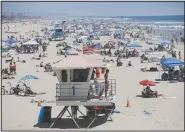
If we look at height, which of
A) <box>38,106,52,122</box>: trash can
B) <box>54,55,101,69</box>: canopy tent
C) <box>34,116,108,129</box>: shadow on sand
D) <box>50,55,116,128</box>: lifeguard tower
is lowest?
<box>34,116,108,129</box>: shadow on sand

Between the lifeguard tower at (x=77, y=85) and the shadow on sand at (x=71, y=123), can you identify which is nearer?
the lifeguard tower at (x=77, y=85)

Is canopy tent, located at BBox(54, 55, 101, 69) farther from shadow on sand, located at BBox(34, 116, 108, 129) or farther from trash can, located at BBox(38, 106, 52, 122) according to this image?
shadow on sand, located at BBox(34, 116, 108, 129)

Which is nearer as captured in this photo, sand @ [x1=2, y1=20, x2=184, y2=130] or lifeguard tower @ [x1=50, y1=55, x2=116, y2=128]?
lifeguard tower @ [x1=50, y1=55, x2=116, y2=128]

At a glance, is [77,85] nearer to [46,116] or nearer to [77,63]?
[77,63]

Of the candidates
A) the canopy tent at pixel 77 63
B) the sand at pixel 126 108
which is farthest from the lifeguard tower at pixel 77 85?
the sand at pixel 126 108

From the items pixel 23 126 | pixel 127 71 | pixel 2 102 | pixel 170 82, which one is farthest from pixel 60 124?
pixel 127 71

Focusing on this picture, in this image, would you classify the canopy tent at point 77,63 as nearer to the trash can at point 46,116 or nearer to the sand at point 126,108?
the trash can at point 46,116

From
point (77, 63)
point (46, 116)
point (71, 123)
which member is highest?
point (77, 63)

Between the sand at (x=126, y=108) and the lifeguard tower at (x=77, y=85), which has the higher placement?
the lifeguard tower at (x=77, y=85)

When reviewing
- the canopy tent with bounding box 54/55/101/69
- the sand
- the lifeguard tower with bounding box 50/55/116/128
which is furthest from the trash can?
the canopy tent with bounding box 54/55/101/69

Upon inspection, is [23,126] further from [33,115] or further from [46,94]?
[46,94]

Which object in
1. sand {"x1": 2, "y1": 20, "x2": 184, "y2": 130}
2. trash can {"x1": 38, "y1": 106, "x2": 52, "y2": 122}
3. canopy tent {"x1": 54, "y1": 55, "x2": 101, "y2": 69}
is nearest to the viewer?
canopy tent {"x1": 54, "y1": 55, "x2": 101, "y2": 69}

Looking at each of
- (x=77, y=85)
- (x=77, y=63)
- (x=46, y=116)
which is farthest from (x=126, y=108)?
(x=77, y=63)

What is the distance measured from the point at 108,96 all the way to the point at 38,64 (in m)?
23.2
